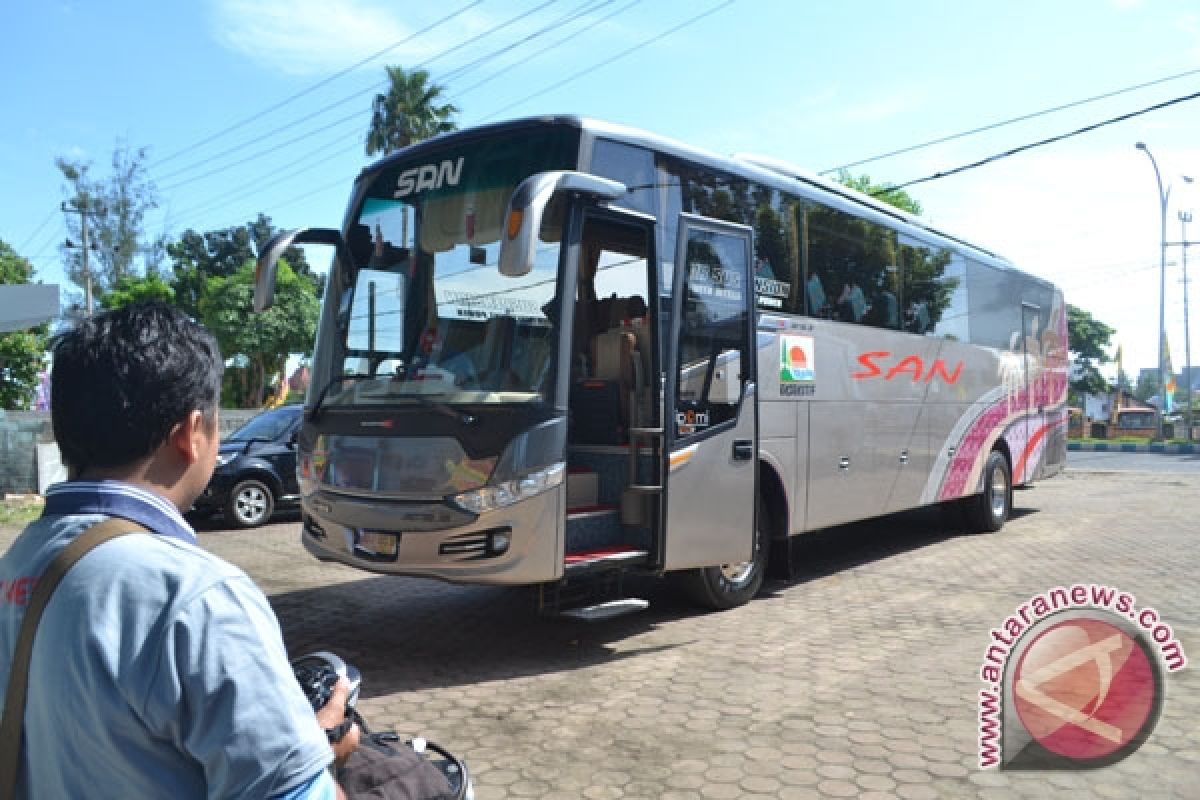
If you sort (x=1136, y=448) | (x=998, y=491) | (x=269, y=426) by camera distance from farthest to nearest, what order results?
(x=1136, y=448) → (x=269, y=426) → (x=998, y=491)

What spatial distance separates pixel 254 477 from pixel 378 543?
7.29 metres

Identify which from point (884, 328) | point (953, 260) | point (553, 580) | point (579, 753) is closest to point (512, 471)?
point (553, 580)

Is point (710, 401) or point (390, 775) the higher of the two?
point (710, 401)

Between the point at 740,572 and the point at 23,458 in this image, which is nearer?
the point at 740,572

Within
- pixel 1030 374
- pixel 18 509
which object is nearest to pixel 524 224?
pixel 1030 374

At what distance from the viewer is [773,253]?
766 cm

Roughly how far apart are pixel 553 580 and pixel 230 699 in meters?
4.57

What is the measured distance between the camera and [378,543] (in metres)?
5.93

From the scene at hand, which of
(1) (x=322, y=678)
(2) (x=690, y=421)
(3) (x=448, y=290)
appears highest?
(3) (x=448, y=290)

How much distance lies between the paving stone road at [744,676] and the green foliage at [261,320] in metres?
24.9

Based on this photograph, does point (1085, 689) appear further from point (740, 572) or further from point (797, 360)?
point (797, 360)

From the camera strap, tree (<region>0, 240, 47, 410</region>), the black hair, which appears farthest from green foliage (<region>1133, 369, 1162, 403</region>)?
the camera strap

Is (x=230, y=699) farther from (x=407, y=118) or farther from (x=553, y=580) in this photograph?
(x=407, y=118)

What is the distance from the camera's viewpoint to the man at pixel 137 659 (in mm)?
1312
